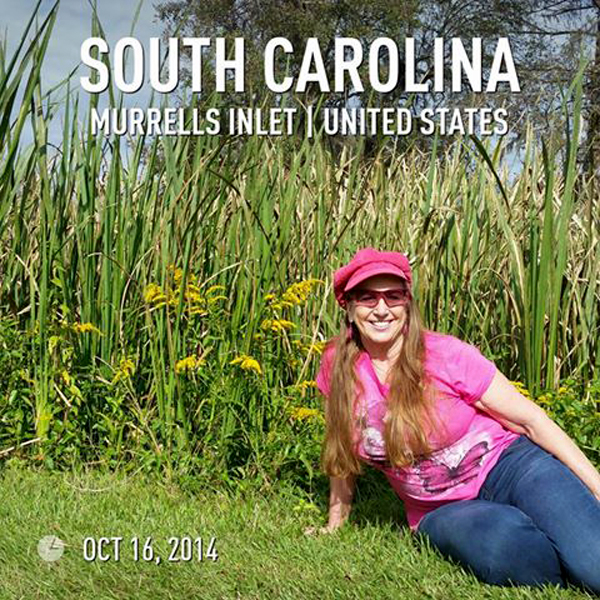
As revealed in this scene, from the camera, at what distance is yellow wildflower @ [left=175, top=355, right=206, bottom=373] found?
289 cm

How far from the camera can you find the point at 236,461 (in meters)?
3.08

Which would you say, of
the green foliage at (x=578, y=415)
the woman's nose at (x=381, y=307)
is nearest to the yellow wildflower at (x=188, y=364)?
the woman's nose at (x=381, y=307)

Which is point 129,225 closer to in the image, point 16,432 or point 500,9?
point 16,432

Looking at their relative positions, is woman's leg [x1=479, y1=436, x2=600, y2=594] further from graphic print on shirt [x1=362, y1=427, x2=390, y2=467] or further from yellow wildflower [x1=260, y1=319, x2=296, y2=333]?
yellow wildflower [x1=260, y1=319, x2=296, y2=333]

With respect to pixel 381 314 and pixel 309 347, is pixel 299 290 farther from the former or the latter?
pixel 381 314

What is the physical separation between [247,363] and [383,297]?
0.56 metres

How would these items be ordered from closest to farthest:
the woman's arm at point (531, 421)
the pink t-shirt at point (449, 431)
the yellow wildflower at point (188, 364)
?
1. the woman's arm at point (531, 421)
2. the pink t-shirt at point (449, 431)
3. the yellow wildflower at point (188, 364)

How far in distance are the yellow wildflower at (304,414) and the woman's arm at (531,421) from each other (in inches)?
23.0

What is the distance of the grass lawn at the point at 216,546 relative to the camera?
216 cm

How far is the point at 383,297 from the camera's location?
2424 millimetres

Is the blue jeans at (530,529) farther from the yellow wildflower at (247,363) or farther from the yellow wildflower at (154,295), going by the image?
the yellow wildflower at (154,295)

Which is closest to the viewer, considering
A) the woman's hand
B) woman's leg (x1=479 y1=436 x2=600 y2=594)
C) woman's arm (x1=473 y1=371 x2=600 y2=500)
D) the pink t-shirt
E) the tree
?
Answer: woman's leg (x1=479 y1=436 x2=600 y2=594)

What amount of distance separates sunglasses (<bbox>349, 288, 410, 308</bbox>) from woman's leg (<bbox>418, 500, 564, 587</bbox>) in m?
0.59

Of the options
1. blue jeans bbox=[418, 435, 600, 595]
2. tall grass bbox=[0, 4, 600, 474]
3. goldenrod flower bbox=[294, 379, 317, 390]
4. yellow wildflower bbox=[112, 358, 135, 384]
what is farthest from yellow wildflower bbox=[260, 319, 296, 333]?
blue jeans bbox=[418, 435, 600, 595]
